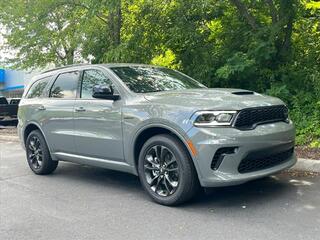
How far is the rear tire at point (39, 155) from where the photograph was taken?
7.48m

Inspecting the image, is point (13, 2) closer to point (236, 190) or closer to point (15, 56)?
point (15, 56)

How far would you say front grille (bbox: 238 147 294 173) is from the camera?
16.3ft

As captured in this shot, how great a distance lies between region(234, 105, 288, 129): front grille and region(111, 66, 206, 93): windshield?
4.63ft

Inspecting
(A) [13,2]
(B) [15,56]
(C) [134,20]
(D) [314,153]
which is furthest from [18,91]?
(D) [314,153]

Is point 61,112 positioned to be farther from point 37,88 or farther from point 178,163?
point 178,163

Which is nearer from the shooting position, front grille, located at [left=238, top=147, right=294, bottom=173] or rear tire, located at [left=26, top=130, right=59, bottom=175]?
front grille, located at [left=238, top=147, right=294, bottom=173]

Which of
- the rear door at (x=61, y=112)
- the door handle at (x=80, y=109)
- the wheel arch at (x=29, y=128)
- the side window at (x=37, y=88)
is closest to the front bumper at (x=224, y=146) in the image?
the door handle at (x=80, y=109)

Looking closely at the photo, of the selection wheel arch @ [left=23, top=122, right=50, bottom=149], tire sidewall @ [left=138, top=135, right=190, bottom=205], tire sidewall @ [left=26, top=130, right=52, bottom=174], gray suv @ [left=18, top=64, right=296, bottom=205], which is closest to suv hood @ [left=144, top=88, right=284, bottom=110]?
gray suv @ [left=18, top=64, right=296, bottom=205]

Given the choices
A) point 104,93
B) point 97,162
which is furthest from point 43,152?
point 104,93

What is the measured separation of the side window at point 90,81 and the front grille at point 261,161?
2.33m

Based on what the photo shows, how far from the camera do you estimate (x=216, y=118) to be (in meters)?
4.90

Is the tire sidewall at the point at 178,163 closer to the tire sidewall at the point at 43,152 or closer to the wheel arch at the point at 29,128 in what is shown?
the tire sidewall at the point at 43,152

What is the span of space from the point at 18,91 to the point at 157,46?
2586cm

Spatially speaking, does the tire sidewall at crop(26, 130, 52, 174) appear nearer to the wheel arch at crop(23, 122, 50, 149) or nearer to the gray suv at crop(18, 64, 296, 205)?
the wheel arch at crop(23, 122, 50, 149)
